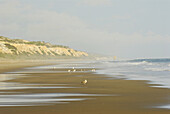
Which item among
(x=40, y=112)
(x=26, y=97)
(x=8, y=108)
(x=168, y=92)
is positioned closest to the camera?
(x=40, y=112)

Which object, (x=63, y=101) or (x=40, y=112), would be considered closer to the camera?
(x=40, y=112)

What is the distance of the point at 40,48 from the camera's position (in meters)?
170

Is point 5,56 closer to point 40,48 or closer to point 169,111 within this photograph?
point 40,48

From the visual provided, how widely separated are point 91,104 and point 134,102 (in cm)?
169

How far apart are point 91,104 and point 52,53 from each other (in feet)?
557

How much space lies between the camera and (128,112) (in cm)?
1015

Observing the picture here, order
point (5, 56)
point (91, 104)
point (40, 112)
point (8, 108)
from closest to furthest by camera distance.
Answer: point (40, 112) < point (8, 108) < point (91, 104) < point (5, 56)

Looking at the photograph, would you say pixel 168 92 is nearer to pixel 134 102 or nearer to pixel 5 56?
pixel 134 102

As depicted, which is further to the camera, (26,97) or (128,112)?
(26,97)

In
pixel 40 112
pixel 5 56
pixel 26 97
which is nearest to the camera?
pixel 40 112

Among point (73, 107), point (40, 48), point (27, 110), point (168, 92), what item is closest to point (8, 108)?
point (27, 110)

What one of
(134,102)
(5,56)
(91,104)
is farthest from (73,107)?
(5,56)

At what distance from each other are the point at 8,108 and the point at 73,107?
7.01 ft

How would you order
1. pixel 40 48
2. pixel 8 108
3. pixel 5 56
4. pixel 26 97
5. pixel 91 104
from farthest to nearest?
1. pixel 40 48
2. pixel 5 56
3. pixel 26 97
4. pixel 91 104
5. pixel 8 108
